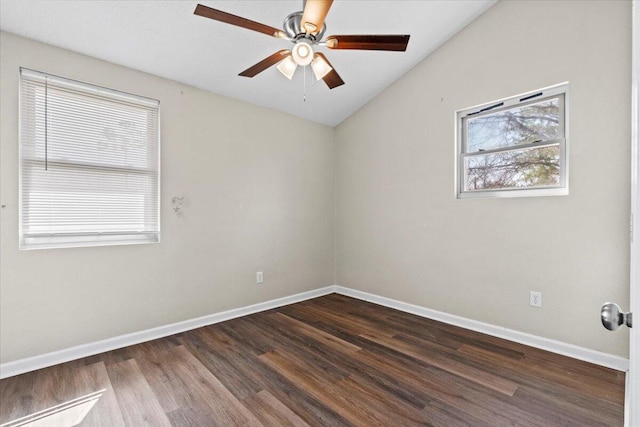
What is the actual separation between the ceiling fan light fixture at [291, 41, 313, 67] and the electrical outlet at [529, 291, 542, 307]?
8.36ft

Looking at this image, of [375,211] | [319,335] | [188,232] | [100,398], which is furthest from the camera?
[375,211]

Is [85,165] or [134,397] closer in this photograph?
[134,397]

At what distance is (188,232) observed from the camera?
303 cm

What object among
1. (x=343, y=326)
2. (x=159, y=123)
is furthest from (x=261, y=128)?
(x=343, y=326)

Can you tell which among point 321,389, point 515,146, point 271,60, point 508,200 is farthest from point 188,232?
point 515,146

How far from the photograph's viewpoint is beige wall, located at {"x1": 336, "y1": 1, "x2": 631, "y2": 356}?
88.4 inches

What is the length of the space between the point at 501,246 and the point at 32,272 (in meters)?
3.76

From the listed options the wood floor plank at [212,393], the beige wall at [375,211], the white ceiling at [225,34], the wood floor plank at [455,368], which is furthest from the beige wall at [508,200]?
the wood floor plank at [212,393]

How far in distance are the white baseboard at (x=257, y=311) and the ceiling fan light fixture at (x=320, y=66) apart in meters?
2.49

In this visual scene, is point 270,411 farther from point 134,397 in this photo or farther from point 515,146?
point 515,146

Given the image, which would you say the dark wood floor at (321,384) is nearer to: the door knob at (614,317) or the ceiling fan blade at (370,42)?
the door knob at (614,317)

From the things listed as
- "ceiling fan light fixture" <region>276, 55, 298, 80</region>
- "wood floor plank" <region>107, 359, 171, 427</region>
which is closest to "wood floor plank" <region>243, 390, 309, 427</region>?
"wood floor plank" <region>107, 359, 171, 427</region>

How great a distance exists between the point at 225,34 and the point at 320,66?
2.88ft

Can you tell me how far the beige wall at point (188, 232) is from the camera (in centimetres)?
224
